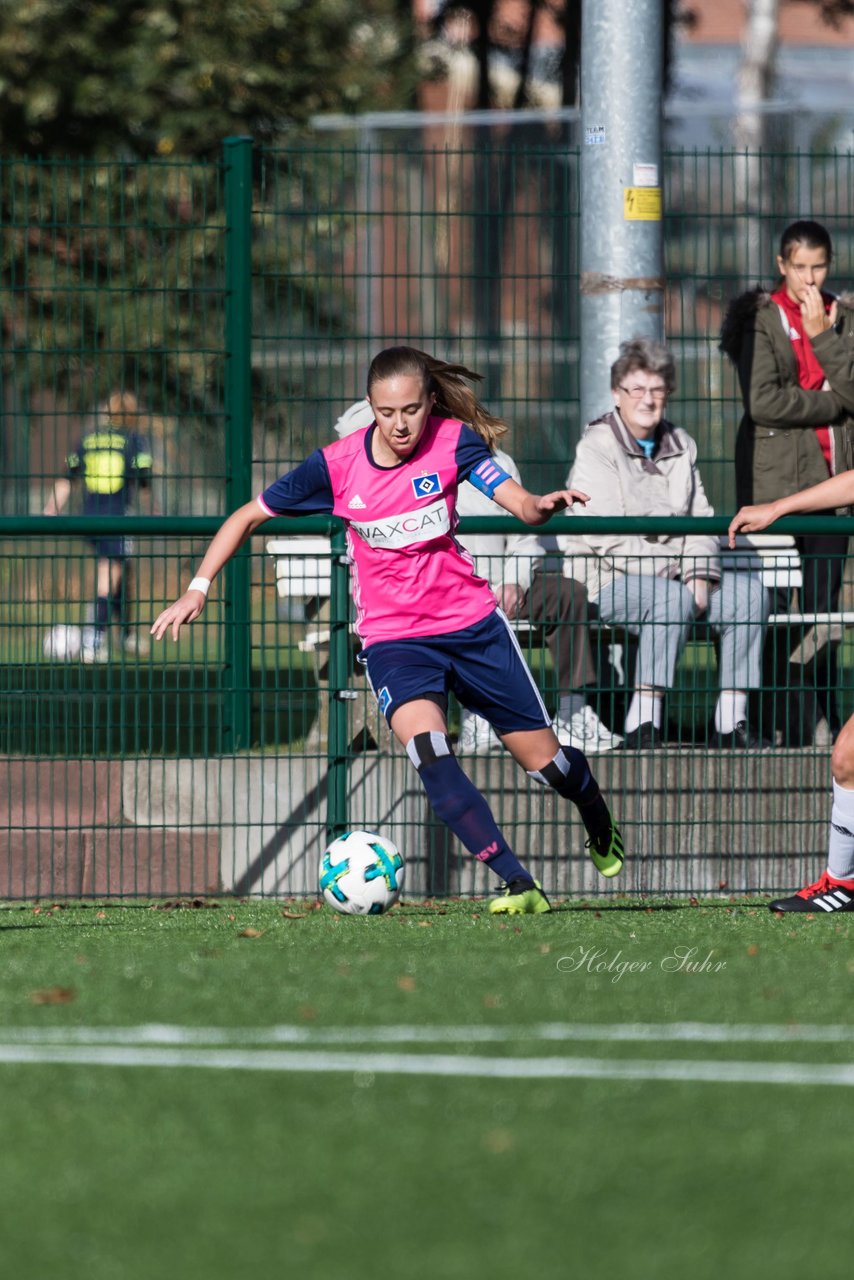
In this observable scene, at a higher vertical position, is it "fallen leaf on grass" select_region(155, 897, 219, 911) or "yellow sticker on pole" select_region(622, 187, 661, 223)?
"yellow sticker on pole" select_region(622, 187, 661, 223)

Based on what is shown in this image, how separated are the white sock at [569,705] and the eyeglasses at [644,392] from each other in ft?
4.96

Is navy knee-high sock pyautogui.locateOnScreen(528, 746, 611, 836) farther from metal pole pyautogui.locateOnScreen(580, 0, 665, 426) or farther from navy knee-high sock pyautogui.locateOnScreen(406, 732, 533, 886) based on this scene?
metal pole pyautogui.locateOnScreen(580, 0, 665, 426)

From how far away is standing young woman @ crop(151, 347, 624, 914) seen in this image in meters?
7.08

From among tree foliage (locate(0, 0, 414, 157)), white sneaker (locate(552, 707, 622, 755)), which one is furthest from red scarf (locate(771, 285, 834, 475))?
tree foliage (locate(0, 0, 414, 157))

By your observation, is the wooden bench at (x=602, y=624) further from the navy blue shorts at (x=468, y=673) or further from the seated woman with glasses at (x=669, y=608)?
the navy blue shorts at (x=468, y=673)

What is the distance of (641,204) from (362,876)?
3.72m

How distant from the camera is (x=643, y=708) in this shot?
26.6 ft

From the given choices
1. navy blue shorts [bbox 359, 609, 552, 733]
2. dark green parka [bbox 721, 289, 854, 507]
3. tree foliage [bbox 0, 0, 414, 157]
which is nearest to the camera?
navy blue shorts [bbox 359, 609, 552, 733]

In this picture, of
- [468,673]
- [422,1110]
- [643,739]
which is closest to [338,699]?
[468,673]

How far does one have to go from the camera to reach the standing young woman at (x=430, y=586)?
23.2 ft

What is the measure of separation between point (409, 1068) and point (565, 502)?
108 inches

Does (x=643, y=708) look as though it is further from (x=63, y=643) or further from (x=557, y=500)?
(x=63, y=643)

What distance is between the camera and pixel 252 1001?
5312 millimetres

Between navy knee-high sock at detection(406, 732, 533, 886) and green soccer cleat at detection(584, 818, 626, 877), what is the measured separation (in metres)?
0.49
